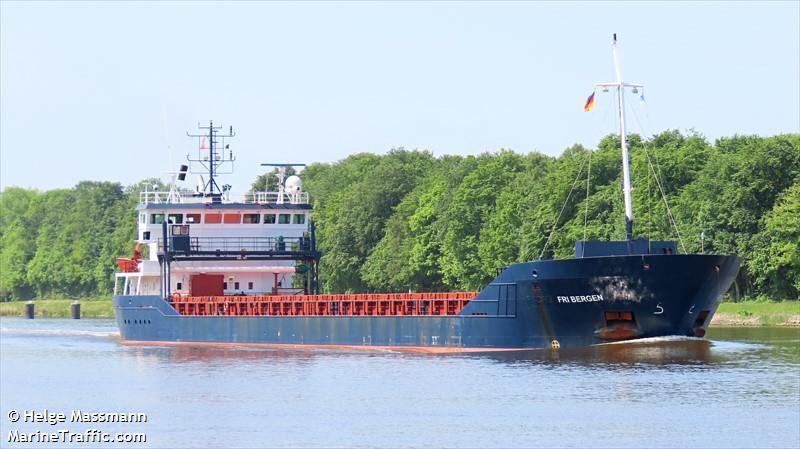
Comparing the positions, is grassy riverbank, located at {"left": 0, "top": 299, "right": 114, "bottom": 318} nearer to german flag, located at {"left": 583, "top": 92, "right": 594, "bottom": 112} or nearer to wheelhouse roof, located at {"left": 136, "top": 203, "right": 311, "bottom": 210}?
wheelhouse roof, located at {"left": 136, "top": 203, "right": 311, "bottom": 210}

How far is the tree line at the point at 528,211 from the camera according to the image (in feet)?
259

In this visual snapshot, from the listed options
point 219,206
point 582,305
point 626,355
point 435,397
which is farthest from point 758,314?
point 435,397

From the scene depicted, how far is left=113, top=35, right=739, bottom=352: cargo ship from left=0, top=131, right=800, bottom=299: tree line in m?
9.57

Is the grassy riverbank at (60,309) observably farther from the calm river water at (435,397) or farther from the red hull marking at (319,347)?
the calm river water at (435,397)

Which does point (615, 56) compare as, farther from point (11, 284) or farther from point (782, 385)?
point (11, 284)

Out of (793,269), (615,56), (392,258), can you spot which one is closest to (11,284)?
(392,258)

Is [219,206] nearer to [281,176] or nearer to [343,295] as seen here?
[281,176]

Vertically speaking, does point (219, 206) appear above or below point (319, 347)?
above

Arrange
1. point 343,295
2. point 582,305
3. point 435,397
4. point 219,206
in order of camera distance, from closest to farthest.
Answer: point 435,397
point 582,305
point 343,295
point 219,206

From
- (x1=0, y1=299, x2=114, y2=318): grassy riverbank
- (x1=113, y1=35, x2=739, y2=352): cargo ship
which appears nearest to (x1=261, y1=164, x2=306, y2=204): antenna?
(x1=113, y1=35, x2=739, y2=352): cargo ship

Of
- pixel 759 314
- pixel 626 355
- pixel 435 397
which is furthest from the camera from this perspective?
pixel 759 314

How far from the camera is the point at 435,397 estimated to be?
40719 millimetres

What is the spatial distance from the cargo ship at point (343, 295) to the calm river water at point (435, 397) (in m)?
1.25

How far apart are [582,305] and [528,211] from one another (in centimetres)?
4187
